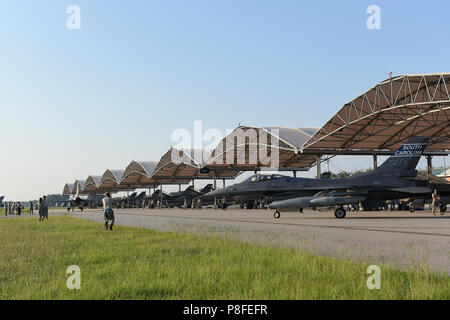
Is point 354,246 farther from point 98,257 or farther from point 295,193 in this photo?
point 295,193

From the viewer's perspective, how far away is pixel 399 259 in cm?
759

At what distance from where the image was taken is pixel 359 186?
2375 centimetres

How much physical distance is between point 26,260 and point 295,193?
2005 cm

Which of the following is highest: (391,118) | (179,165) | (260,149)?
(391,118)

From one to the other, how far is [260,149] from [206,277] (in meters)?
51.4

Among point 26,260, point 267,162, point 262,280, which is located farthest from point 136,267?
point 267,162

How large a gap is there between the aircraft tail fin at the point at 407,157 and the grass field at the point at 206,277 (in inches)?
739

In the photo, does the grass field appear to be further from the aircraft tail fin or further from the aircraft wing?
the aircraft tail fin

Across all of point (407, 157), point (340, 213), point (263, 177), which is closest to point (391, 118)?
point (407, 157)

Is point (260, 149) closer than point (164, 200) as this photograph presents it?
Yes

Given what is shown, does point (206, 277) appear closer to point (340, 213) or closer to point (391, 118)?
point (340, 213)

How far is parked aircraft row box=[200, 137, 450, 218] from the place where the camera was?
76.1ft

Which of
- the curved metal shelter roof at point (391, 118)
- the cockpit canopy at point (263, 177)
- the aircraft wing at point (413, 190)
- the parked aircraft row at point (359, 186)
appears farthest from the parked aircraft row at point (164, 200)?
the aircraft wing at point (413, 190)

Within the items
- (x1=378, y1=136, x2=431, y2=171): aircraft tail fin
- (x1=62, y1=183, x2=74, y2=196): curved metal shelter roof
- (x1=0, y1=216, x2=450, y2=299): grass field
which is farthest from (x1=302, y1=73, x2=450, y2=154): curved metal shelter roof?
(x1=62, y1=183, x2=74, y2=196): curved metal shelter roof
